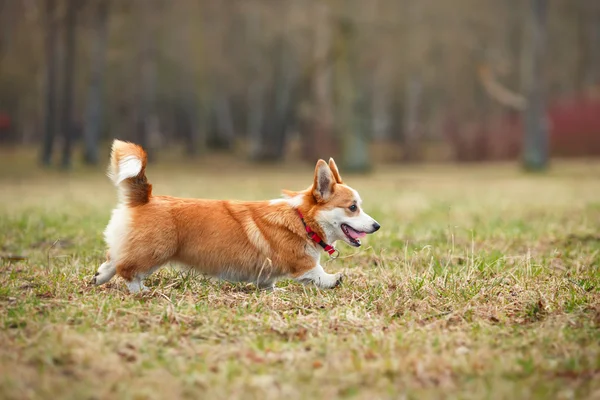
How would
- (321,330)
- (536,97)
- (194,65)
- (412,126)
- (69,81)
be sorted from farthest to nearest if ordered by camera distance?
1. (412,126)
2. (194,65)
3. (69,81)
4. (536,97)
5. (321,330)

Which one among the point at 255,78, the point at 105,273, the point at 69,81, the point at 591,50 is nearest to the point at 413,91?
the point at 255,78

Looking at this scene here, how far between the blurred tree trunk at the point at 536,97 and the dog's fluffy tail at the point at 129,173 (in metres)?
18.0

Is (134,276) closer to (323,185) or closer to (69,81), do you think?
(323,185)

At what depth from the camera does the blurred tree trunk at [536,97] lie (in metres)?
20.6

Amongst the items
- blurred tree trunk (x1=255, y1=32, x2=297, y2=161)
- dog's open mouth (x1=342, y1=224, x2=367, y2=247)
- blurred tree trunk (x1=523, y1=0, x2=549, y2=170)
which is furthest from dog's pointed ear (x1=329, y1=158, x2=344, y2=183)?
blurred tree trunk (x1=255, y1=32, x2=297, y2=161)

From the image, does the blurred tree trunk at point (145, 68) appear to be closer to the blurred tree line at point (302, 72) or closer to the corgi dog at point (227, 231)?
the blurred tree line at point (302, 72)

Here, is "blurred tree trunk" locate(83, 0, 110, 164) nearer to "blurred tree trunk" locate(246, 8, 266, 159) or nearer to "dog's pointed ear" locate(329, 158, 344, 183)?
"blurred tree trunk" locate(246, 8, 266, 159)

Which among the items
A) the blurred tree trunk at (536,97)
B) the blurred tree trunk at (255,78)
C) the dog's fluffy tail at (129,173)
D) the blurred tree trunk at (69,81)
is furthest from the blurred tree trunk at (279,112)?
the dog's fluffy tail at (129,173)

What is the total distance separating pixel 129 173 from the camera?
4180 mm

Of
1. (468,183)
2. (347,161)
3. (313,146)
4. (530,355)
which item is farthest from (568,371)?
(313,146)

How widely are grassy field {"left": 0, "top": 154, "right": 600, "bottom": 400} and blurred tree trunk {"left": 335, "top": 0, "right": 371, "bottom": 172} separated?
600 inches

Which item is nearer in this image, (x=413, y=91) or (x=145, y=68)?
(x=145, y=68)

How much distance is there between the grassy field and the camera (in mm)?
2812

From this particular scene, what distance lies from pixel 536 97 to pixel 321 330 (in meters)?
18.9
